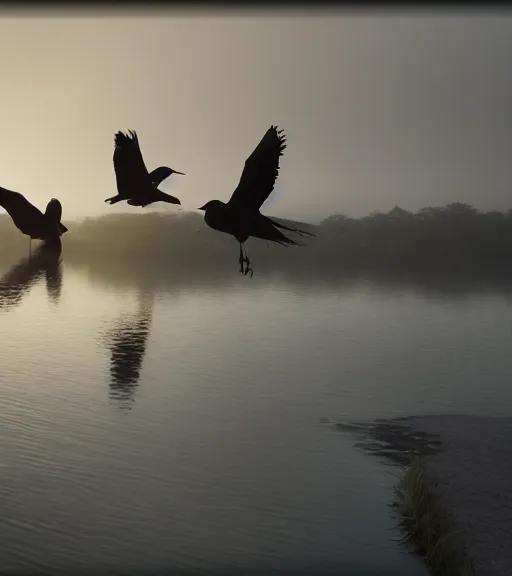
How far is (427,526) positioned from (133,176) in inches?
52.0

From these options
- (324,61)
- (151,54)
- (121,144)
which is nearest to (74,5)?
(121,144)

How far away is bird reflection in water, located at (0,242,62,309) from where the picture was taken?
2.29 meters

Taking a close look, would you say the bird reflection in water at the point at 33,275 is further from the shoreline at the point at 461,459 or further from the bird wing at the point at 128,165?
the shoreline at the point at 461,459

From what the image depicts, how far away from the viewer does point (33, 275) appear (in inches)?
90.7

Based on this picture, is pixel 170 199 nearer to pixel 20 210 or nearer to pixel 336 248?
pixel 20 210

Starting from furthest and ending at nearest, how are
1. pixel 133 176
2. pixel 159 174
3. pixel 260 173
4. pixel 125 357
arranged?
pixel 125 357 < pixel 159 174 < pixel 133 176 < pixel 260 173

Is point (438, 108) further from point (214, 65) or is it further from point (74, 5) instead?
point (74, 5)

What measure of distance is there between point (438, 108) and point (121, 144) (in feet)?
3.52

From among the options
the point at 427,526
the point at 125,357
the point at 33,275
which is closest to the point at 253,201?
the point at 125,357

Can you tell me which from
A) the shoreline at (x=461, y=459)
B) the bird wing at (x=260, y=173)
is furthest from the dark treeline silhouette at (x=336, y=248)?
the shoreline at (x=461, y=459)

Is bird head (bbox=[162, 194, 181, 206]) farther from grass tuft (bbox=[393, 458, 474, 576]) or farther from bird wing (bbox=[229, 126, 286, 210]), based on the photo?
grass tuft (bbox=[393, 458, 474, 576])

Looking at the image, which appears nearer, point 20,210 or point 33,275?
point 20,210

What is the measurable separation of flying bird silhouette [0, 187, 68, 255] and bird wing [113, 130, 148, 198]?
12.0 inches

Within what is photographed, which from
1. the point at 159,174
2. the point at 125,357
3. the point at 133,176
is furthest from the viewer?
the point at 125,357
